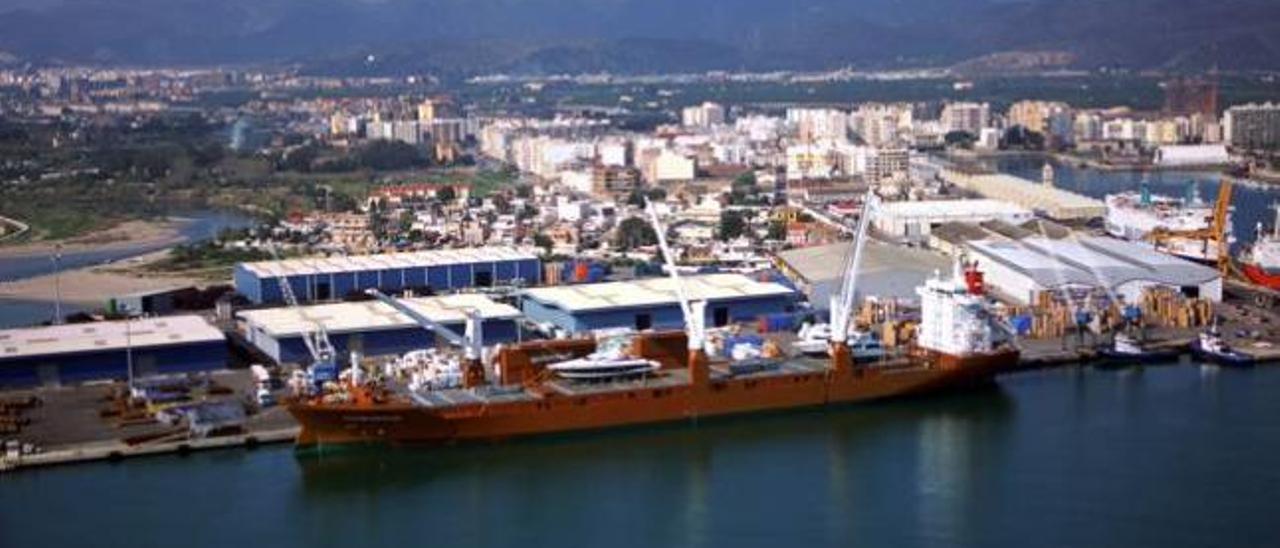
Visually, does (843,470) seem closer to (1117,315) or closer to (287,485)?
(287,485)

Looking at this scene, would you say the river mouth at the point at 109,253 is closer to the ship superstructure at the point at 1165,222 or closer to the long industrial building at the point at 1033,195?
the long industrial building at the point at 1033,195

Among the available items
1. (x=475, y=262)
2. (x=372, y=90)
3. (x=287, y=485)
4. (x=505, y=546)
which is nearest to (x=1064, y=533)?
(x=505, y=546)

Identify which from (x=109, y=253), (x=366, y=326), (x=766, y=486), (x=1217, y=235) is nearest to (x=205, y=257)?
(x=109, y=253)

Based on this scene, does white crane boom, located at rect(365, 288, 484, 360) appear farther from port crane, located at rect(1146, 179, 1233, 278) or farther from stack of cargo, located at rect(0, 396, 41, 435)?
port crane, located at rect(1146, 179, 1233, 278)

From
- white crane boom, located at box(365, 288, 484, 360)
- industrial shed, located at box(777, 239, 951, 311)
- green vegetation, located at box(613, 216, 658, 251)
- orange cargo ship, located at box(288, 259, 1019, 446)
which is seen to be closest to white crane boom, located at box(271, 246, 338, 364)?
white crane boom, located at box(365, 288, 484, 360)

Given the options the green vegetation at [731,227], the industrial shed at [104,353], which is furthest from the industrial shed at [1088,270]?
the industrial shed at [104,353]

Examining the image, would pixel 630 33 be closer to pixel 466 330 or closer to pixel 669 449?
pixel 466 330
